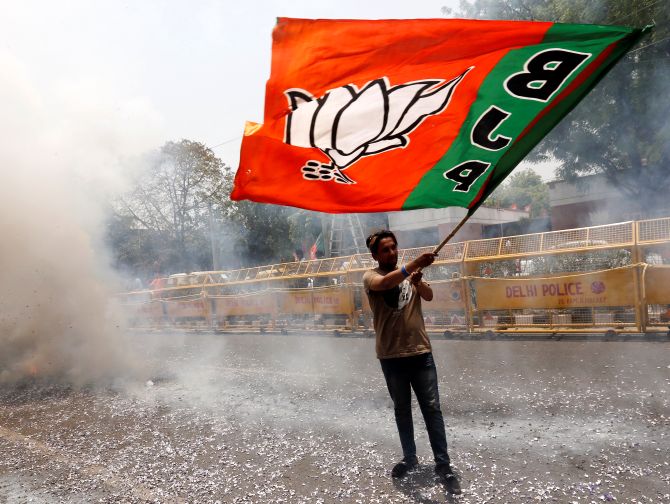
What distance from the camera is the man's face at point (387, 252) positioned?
11.1ft

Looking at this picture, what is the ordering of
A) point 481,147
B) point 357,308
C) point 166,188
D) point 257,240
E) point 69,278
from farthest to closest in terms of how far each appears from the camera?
point 257,240 < point 166,188 < point 357,308 < point 69,278 < point 481,147

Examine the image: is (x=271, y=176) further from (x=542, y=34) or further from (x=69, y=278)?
(x=69, y=278)

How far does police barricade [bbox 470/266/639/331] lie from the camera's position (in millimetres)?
7934

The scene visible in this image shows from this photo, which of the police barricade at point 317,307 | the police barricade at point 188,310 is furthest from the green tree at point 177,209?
the police barricade at point 317,307

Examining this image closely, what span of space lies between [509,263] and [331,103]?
22.7ft

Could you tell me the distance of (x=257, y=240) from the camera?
26.6 meters

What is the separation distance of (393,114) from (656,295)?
6599mm

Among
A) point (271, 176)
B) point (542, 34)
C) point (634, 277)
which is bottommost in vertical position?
point (634, 277)

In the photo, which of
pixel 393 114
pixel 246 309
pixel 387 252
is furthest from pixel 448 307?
pixel 393 114

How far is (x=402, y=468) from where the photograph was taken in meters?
3.39

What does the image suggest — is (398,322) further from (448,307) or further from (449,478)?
(448,307)

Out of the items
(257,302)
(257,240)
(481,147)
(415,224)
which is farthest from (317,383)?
(415,224)

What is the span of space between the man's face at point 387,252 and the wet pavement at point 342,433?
1473mm

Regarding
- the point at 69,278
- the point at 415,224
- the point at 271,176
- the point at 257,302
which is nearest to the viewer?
the point at 271,176
